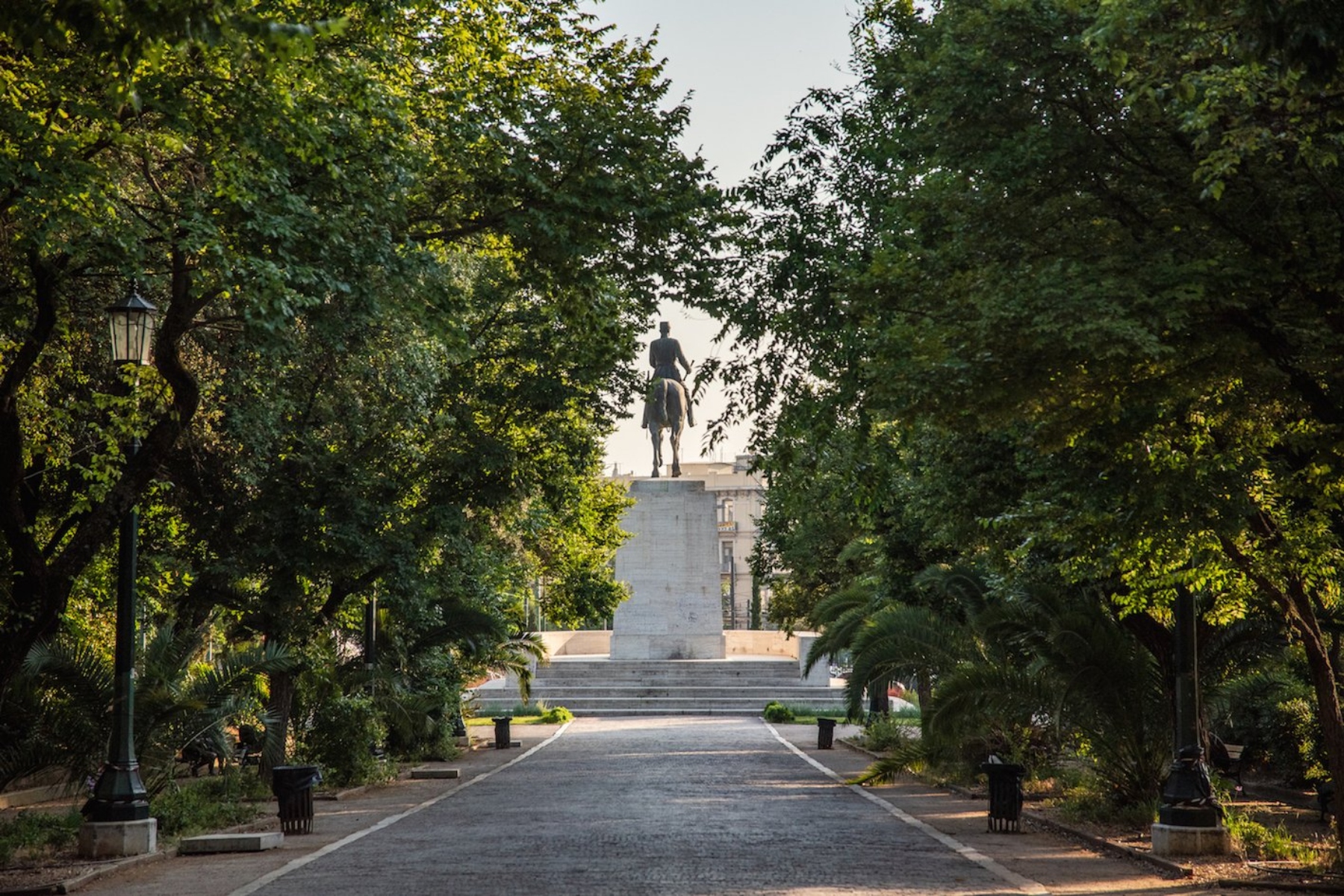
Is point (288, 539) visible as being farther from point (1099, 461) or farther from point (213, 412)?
point (1099, 461)

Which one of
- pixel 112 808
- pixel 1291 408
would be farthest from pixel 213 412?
pixel 1291 408

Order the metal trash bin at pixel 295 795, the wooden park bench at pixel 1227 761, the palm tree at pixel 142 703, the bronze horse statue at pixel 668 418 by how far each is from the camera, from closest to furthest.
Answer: the palm tree at pixel 142 703 → the metal trash bin at pixel 295 795 → the wooden park bench at pixel 1227 761 → the bronze horse statue at pixel 668 418

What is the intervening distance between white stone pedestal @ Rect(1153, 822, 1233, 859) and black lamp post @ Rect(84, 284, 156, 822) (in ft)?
32.3

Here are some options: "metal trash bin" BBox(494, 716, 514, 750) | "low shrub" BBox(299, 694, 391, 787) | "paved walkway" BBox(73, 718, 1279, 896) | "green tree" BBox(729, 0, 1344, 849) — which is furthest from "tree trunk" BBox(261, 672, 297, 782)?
"green tree" BBox(729, 0, 1344, 849)

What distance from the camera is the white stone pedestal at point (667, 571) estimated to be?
177 ft

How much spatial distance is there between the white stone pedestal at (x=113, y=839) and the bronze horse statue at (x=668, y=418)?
36.7 metres

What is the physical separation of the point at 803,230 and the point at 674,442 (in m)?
39.7

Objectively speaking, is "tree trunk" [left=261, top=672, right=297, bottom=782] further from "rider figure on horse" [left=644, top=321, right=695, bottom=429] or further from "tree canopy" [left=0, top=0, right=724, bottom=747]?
"rider figure on horse" [left=644, top=321, right=695, bottom=429]

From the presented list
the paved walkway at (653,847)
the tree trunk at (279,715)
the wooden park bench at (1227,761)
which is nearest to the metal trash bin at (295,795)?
the paved walkway at (653,847)

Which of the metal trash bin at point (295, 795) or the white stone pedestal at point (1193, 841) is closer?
the white stone pedestal at point (1193, 841)

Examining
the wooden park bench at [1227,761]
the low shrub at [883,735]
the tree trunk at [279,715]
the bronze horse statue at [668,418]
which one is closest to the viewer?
the wooden park bench at [1227,761]

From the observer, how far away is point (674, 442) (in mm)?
55094

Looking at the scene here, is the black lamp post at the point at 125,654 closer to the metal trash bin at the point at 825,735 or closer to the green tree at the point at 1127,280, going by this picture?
the green tree at the point at 1127,280

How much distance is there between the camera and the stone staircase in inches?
1912
